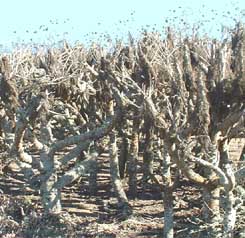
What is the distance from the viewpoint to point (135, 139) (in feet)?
53.3

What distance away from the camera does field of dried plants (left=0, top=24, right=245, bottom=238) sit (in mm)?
10266

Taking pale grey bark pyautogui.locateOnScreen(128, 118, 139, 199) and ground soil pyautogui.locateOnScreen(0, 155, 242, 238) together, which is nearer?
ground soil pyautogui.locateOnScreen(0, 155, 242, 238)

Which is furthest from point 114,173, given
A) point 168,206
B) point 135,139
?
point 168,206

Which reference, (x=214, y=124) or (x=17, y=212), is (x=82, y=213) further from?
(x=214, y=124)

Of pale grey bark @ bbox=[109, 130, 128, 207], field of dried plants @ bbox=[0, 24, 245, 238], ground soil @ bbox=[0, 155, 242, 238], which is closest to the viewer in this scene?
field of dried plants @ bbox=[0, 24, 245, 238]

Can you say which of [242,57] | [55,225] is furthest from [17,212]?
[242,57]

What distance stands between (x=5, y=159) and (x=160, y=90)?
17.6 feet

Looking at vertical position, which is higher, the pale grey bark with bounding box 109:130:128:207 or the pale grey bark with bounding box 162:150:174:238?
the pale grey bark with bounding box 109:130:128:207

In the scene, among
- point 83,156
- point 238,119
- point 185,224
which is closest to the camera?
point 238,119

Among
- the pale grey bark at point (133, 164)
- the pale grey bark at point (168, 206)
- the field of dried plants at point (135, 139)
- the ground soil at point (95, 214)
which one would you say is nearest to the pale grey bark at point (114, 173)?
the field of dried plants at point (135, 139)

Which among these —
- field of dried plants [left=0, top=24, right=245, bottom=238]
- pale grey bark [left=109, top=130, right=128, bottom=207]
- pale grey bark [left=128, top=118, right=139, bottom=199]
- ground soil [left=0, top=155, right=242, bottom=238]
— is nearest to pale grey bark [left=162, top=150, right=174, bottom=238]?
field of dried plants [left=0, top=24, right=245, bottom=238]

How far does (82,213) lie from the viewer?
1473 centimetres

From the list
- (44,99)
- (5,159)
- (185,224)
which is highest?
(44,99)

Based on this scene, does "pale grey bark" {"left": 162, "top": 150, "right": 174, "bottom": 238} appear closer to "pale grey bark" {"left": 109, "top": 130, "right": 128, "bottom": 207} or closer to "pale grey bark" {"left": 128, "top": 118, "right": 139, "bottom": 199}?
"pale grey bark" {"left": 109, "top": 130, "right": 128, "bottom": 207}
